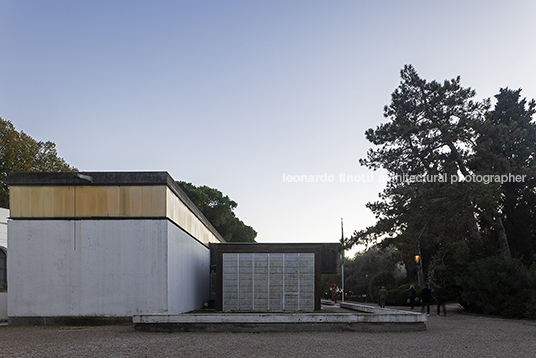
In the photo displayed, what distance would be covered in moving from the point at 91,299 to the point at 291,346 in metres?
9.78

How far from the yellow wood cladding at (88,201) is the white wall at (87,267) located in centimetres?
33

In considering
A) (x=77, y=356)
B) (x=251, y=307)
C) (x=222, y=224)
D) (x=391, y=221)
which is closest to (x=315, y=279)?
(x=251, y=307)

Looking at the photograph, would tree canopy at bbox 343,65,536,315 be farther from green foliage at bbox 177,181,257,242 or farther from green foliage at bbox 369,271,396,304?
green foliage at bbox 177,181,257,242

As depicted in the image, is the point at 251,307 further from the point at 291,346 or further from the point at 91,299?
the point at 291,346

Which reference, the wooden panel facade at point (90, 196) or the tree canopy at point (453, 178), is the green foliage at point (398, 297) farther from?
the wooden panel facade at point (90, 196)

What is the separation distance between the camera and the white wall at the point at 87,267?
1845 centimetres

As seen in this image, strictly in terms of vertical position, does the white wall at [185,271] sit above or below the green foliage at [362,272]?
above

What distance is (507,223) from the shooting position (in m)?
29.1

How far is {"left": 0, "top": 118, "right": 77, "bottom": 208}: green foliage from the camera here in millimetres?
43781

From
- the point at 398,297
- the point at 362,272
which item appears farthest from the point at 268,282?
the point at 362,272

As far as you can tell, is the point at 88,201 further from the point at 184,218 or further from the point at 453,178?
the point at 453,178

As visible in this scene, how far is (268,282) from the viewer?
2406 cm

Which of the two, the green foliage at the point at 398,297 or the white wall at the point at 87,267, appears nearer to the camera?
the white wall at the point at 87,267

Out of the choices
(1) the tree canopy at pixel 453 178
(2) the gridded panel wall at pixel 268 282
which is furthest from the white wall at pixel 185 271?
(1) the tree canopy at pixel 453 178
